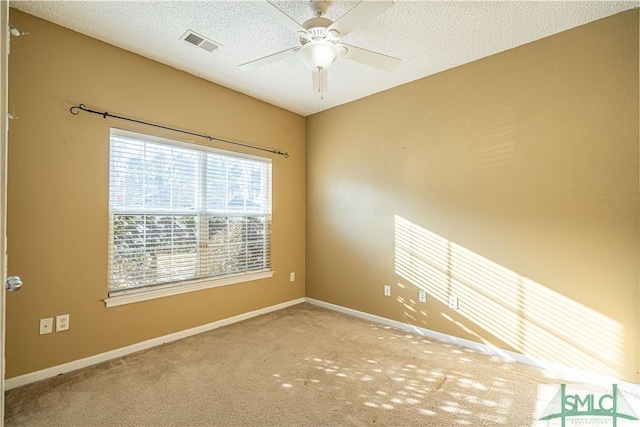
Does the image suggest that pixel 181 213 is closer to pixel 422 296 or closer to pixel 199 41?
pixel 199 41

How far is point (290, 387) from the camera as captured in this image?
7.11 feet

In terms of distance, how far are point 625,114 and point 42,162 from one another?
4.22m

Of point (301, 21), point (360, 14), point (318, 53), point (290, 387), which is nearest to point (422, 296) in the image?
point (290, 387)

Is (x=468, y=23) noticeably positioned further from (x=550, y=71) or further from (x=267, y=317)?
(x=267, y=317)

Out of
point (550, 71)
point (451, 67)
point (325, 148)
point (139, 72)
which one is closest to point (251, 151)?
point (325, 148)

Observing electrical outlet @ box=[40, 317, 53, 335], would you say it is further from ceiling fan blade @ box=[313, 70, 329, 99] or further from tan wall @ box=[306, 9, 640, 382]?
tan wall @ box=[306, 9, 640, 382]

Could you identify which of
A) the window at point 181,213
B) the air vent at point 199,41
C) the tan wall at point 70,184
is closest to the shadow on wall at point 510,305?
the window at point 181,213

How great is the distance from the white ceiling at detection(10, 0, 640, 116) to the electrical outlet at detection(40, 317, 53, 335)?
224 centimetres

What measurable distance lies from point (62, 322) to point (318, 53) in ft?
8.93

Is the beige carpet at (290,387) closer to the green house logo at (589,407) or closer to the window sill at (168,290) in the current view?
the green house logo at (589,407)

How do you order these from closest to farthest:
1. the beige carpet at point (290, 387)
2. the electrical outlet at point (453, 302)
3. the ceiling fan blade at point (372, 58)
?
1. the beige carpet at point (290, 387)
2. the ceiling fan blade at point (372, 58)
3. the electrical outlet at point (453, 302)

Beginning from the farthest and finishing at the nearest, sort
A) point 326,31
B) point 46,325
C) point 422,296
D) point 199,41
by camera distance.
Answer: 1. point 422,296
2. point 199,41
3. point 46,325
4. point 326,31

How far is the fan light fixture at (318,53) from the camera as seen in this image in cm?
189

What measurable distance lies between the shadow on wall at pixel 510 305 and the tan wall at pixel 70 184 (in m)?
2.33
